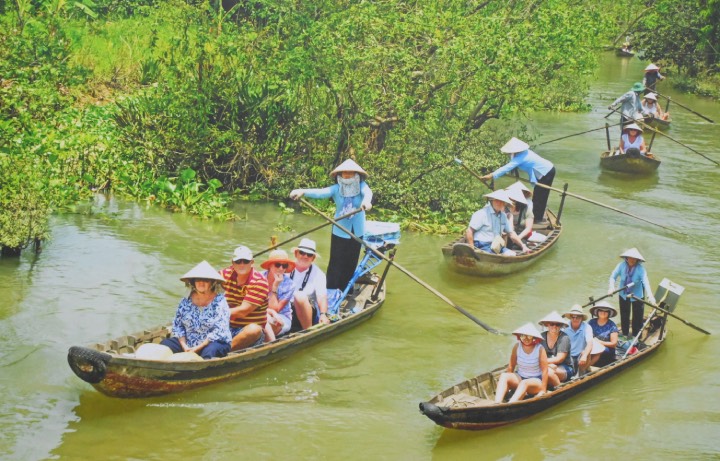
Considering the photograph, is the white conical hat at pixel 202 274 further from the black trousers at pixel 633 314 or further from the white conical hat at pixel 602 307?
the black trousers at pixel 633 314

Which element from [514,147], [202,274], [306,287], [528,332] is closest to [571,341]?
[528,332]

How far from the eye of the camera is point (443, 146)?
1720 centimetres

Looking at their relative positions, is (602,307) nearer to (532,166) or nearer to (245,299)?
(245,299)

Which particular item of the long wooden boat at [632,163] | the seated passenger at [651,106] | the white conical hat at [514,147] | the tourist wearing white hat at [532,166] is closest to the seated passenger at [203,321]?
the tourist wearing white hat at [532,166]

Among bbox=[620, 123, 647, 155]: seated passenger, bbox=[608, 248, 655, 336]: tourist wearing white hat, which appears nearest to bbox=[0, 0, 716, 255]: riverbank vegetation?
bbox=[620, 123, 647, 155]: seated passenger

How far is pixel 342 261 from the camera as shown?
470 inches

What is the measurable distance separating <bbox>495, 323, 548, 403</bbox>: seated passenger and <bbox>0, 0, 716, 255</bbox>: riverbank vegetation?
6.89 metres

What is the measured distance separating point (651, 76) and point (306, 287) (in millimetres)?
18328

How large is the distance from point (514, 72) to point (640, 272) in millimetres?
6716

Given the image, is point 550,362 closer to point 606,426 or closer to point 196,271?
point 606,426

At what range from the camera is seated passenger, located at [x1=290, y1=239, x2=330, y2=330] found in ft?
35.3

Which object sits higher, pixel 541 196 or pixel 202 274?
pixel 202 274

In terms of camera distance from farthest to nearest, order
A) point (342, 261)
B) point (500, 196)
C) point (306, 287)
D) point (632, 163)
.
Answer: point (632, 163) < point (500, 196) < point (342, 261) < point (306, 287)

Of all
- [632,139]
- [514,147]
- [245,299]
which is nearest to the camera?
[245,299]
